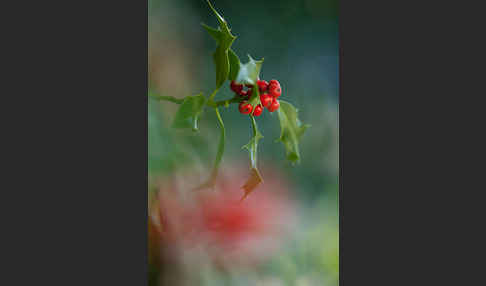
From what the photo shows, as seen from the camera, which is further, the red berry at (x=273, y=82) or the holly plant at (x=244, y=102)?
the red berry at (x=273, y=82)

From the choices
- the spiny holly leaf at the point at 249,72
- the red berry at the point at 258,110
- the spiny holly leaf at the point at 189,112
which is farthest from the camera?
the red berry at the point at 258,110

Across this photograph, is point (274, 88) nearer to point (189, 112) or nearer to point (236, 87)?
point (236, 87)

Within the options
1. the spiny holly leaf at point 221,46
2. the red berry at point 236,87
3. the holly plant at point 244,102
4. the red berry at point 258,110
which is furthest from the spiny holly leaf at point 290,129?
the spiny holly leaf at point 221,46

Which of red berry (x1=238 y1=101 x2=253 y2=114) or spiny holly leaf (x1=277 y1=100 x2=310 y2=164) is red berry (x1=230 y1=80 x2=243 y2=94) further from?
spiny holly leaf (x1=277 y1=100 x2=310 y2=164)

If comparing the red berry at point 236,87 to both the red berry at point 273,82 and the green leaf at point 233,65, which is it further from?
the red berry at point 273,82

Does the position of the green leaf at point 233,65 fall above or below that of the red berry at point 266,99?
above

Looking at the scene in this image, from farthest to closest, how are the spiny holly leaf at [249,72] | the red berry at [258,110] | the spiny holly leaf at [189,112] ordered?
the red berry at [258,110]
the spiny holly leaf at [189,112]
the spiny holly leaf at [249,72]

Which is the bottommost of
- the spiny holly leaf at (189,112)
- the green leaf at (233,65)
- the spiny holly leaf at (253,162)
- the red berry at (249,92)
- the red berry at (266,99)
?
the spiny holly leaf at (253,162)
